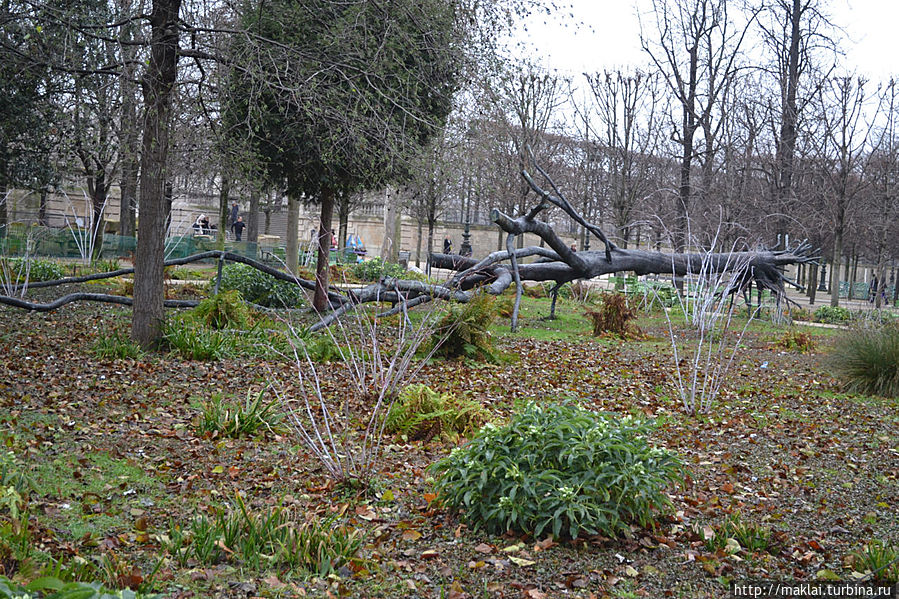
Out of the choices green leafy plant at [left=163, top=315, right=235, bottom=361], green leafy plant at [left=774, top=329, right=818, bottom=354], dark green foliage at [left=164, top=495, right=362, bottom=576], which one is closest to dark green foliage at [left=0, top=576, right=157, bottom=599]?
dark green foliage at [left=164, top=495, right=362, bottom=576]

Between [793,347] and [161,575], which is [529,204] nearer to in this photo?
[793,347]

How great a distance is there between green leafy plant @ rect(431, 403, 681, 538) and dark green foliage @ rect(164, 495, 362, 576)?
672 mm

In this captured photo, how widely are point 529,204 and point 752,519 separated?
26169mm

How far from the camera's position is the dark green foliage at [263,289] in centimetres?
1234

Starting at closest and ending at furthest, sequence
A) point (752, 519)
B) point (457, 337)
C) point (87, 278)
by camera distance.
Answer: point (752, 519) < point (457, 337) < point (87, 278)

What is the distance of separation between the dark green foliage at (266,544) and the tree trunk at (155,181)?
5358mm

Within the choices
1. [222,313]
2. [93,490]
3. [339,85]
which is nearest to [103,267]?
[222,313]

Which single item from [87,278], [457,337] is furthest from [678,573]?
[87,278]

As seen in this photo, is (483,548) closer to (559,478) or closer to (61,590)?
(559,478)

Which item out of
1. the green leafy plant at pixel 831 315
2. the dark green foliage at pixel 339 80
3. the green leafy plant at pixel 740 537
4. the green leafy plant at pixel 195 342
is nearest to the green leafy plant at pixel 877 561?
the green leafy plant at pixel 740 537

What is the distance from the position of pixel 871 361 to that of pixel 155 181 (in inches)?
320

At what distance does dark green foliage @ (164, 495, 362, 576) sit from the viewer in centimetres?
350

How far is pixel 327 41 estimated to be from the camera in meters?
8.51

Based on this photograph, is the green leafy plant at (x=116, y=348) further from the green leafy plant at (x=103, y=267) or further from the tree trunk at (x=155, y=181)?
the green leafy plant at (x=103, y=267)
